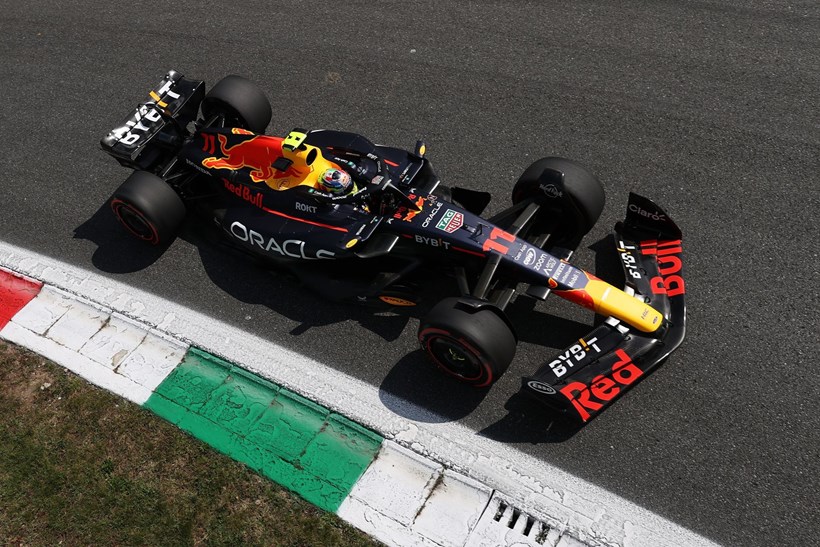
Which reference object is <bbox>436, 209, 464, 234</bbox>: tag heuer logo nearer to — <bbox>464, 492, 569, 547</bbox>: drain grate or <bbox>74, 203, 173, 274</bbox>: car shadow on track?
<bbox>464, 492, 569, 547</bbox>: drain grate

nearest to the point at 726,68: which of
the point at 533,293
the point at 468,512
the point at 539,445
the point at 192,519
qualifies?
the point at 533,293

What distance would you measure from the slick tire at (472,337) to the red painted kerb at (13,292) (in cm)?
464

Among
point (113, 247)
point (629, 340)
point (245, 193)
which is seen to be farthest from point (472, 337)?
point (113, 247)

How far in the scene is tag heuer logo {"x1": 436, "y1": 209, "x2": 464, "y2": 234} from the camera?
20.5 feet

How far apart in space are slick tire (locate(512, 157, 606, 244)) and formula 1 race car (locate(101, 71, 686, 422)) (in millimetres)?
14

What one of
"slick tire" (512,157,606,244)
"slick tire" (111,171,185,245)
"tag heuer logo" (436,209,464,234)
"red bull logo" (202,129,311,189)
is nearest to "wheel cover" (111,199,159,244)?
"slick tire" (111,171,185,245)

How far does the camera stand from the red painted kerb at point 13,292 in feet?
24.2

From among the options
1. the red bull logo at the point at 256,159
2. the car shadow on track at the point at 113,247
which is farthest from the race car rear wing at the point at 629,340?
the car shadow on track at the point at 113,247

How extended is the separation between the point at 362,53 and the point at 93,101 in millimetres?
3948

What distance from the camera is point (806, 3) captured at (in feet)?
30.3

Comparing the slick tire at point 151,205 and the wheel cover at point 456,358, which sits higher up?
the slick tire at point 151,205

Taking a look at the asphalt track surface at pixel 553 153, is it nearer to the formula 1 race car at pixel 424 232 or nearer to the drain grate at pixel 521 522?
the formula 1 race car at pixel 424 232

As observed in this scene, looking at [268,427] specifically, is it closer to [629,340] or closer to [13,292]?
[629,340]

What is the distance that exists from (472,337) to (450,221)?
129cm
